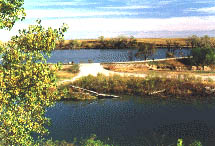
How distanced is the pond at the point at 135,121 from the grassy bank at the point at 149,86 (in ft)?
9.50

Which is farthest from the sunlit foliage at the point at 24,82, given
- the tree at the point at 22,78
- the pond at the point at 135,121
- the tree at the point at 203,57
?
the tree at the point at 203,57

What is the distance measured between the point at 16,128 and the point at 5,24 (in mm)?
3767

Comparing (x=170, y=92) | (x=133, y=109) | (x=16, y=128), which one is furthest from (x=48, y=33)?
(x=170, y=92)

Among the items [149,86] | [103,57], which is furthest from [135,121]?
[103,57]

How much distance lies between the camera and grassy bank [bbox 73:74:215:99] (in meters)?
31.6

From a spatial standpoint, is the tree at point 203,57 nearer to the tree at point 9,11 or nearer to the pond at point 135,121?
the pond at point 135,121

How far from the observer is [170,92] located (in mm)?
31828

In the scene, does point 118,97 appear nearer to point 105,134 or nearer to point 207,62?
point 105,134

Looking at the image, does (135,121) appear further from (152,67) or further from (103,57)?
(103,57)

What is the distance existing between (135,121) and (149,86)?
10838mm

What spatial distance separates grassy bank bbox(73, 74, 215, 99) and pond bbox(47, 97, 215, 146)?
2.90 metres

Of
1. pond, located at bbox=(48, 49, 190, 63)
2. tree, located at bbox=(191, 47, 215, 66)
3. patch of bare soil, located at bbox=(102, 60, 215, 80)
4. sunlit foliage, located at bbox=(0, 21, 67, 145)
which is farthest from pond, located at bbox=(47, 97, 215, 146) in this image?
pond, located at bbox=(48, 49, 190, 63)

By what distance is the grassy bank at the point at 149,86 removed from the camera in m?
31.6

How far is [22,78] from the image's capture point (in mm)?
8852
